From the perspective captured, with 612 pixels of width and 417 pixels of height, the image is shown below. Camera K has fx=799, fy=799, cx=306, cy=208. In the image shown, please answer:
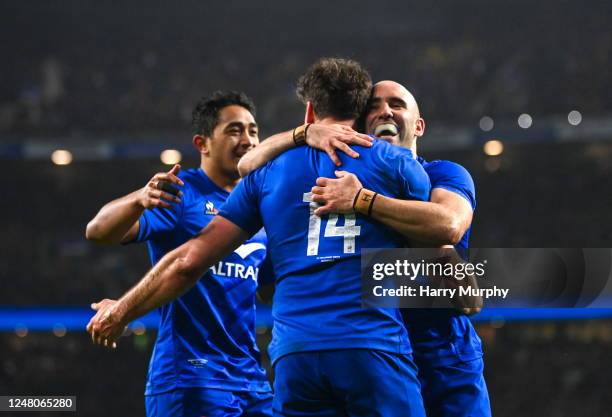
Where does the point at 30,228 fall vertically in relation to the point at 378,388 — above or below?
above

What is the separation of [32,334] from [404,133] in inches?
580

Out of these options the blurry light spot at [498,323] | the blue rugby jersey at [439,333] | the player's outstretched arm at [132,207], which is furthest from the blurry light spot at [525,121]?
the blue rugby jersey at [439,333]

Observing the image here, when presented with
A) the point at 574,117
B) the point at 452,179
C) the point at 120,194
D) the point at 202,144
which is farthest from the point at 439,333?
the point at 120,194

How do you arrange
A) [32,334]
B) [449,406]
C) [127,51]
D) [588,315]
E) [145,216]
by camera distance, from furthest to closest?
[127,51] < [32,334] < [588,315] < [145,216] < [449,406]

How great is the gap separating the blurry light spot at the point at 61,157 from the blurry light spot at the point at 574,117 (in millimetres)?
11477

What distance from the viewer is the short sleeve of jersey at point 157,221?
4453 mm

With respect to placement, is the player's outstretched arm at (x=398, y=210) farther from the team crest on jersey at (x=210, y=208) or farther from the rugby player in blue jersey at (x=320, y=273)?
the team crest on jersey at (x=210, y=208)

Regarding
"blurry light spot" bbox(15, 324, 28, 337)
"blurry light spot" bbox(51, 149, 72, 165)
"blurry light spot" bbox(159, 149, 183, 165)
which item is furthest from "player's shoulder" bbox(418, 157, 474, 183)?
"blurry light spot" bbox(51, 149, 72, 165)

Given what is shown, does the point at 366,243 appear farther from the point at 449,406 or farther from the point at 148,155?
the point at 148,155

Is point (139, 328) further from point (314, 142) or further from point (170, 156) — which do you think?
point (314, 142)

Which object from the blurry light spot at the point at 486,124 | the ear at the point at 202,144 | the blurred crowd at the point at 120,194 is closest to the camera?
the ear at the point at 202,144

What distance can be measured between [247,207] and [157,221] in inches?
51.3

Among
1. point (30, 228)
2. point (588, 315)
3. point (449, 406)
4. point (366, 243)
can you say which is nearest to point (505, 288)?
point (449, 406)

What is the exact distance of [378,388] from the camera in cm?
290
